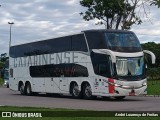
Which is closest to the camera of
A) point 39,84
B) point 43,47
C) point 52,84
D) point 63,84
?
point 63,84

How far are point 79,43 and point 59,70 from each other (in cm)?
306

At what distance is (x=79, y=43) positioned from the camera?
26250 mm

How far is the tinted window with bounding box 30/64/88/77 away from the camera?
26281mm

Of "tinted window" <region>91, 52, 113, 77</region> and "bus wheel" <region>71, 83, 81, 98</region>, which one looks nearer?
"tinted window" <region>91, 52, 113, 77</region>

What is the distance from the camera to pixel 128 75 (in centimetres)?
2427

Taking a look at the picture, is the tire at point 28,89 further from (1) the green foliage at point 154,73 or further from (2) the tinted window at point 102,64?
(1) the green foliage at point 154,73

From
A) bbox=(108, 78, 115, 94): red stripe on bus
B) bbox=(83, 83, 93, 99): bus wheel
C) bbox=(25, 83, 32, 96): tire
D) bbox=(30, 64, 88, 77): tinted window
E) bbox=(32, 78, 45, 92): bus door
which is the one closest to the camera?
bbox=(108, 78, 115, 94): red stripe on bus

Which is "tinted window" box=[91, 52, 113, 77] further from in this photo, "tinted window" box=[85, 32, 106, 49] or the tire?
the tire

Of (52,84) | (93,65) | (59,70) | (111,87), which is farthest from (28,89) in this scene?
(111,87)

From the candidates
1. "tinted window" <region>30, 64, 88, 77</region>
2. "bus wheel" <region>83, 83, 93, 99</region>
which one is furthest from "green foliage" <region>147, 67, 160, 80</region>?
"bus wheel" <region>83, 83, 93, 99</region>

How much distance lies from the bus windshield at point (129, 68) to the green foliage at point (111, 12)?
54.7 feet

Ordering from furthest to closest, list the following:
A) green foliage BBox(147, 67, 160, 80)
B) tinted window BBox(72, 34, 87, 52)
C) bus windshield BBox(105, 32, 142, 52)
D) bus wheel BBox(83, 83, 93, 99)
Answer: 1. green foliage BBox(147, 67, 160, 80)
2. tinted window BBox(72, 34, 87, 52)
3. bus wheel BBox(83, 83, 93, 99)
4. bus windshield BBox(105, 32, 142, 52)

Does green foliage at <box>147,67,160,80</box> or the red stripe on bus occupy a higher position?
green foliage at <box>147,67,160,80</box>

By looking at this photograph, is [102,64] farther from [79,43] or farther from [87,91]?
[79,43]
